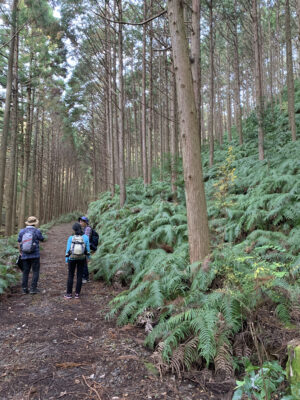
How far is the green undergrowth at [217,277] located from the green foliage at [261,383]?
244 millimetres

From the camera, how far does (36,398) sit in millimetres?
2289

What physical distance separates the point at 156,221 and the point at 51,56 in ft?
39.6

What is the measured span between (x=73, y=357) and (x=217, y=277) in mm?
2134

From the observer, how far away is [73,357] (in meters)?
2.95

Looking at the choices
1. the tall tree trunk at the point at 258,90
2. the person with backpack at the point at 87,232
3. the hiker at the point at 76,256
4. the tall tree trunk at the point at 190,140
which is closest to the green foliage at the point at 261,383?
the tall tree trunk at the point at 190,140

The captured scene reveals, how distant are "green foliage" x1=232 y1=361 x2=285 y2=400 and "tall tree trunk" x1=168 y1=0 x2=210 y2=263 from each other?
205 cm

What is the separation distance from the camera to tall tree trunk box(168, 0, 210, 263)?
4168mm

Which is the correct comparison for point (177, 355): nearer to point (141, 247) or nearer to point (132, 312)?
point (132, 312)

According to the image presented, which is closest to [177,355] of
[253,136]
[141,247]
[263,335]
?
[263,335]

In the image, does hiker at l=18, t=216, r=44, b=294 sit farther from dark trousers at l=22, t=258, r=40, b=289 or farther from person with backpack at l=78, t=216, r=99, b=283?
person with backpack at l=78, t=216, r=99, b=283

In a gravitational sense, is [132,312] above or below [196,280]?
below

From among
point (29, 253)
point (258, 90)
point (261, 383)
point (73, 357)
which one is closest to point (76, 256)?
point (29, 253)

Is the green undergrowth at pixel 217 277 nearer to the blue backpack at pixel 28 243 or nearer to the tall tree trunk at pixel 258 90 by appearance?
the blue backpack at pixel 28 243

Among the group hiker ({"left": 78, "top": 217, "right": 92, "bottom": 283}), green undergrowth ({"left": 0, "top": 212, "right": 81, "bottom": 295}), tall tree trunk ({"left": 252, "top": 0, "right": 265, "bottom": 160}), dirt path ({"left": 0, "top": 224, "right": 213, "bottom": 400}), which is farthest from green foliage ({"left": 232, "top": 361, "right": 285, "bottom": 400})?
tall tree trunk ({"left": 252, "top": 0, "right": 265, "bottom": 160})
